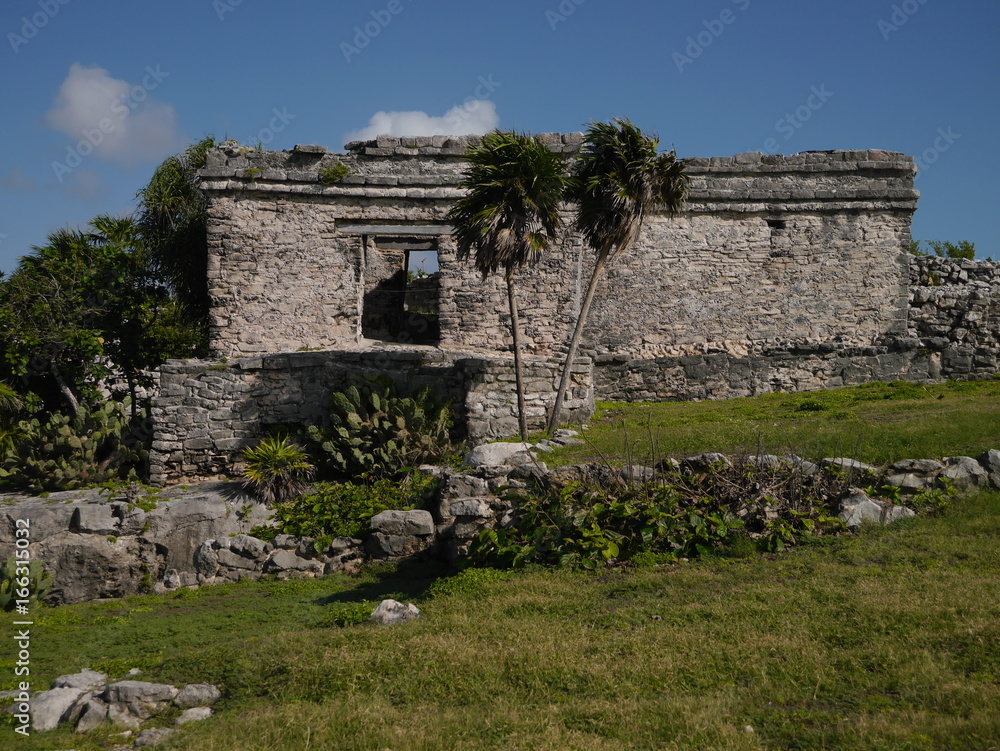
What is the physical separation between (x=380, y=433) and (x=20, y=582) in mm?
4592

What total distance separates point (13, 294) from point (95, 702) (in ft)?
34.3

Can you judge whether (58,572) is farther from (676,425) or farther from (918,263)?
(918,263)

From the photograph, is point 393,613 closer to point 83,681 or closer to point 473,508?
point 473,508

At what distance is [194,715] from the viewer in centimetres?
561

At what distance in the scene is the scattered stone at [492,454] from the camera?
10.1 metres

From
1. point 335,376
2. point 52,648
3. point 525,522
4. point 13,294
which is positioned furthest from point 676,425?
point 13,294

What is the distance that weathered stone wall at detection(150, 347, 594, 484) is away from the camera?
1300cm

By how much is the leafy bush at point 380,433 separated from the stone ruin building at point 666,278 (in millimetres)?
2663

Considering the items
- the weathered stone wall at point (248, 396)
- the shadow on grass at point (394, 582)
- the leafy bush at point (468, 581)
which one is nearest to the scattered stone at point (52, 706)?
the shadow on grass at point (394, 582)

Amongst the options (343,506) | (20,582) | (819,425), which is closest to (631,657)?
(343,506)

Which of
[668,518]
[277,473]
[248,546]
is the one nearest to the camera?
[668,518]

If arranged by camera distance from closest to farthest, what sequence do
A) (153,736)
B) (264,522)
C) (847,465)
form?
(153,736), (847,465), (264,522)

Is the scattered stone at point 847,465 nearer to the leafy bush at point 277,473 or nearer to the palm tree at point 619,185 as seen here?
the palm tree at point 619,185

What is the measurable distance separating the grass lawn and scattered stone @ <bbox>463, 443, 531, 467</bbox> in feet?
5.47
